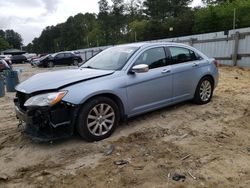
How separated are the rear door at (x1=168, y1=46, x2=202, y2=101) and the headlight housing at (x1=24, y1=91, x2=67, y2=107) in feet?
8.15

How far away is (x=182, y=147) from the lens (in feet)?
13.5

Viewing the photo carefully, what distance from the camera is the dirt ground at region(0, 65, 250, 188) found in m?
3.29

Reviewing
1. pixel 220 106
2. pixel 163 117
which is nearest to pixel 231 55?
pixel 220 106

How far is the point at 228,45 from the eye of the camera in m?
14.1

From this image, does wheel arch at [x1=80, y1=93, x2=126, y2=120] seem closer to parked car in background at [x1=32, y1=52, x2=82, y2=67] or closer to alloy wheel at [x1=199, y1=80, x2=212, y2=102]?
alloy wheel at [x1=199, y1=80, x2=212, y2=102]

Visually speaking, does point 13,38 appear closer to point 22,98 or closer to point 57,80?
point 22,98

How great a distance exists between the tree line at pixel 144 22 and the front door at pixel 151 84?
100.0ft

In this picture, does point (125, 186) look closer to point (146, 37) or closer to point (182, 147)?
point (182, 147)

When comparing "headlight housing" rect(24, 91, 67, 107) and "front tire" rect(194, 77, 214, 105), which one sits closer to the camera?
"headlight housing" rect(24, 91, 67, 107)

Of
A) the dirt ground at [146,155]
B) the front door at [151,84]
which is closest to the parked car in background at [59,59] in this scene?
the dirt ground at [146,155]

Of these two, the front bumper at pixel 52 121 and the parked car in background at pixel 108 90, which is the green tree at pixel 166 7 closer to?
the parked car in background at pixel 108 90

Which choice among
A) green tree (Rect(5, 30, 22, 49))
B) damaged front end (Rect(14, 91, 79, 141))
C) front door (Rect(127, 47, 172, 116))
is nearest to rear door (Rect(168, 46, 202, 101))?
front door (Rect(127, 47, 172, 116))

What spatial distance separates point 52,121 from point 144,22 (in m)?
A: 53.7

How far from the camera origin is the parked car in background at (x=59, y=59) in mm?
25625
